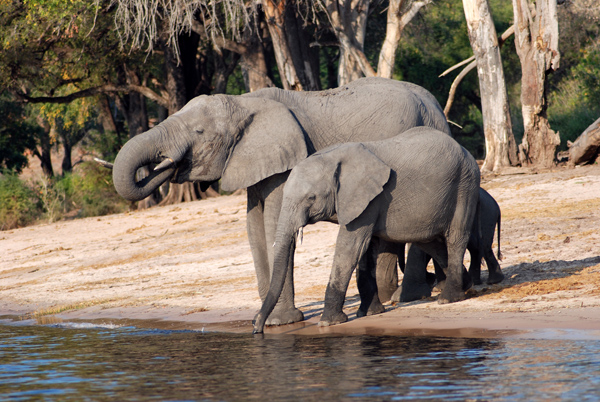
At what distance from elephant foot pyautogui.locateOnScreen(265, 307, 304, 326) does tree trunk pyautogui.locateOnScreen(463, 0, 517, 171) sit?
9166 millimetres

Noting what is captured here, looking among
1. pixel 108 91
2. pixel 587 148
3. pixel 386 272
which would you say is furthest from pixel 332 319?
pixel 108 91

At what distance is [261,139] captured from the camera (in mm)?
8188

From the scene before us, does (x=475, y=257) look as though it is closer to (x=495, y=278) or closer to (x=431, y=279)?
(x=495, y=278)

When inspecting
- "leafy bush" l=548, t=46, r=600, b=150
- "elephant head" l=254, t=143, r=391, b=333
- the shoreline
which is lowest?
the shoreline

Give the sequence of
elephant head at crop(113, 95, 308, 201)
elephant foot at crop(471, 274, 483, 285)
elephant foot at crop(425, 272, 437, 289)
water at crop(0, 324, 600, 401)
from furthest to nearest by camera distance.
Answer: elephant foot at crop(425, 272, 437, 289) → elephant foot at crop(471, 274, 483, 285) → elephant head at crop(113, 95, 308, 201) → water at crop(0, 324, 600, 401)

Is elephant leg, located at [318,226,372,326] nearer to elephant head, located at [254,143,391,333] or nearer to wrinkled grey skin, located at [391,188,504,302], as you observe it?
elephant head, located at [254,143,391,333]

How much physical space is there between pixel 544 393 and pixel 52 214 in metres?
17.5

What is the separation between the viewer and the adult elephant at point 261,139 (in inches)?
319

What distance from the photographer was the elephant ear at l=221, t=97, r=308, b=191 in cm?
809

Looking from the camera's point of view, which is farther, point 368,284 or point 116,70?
point 116,70

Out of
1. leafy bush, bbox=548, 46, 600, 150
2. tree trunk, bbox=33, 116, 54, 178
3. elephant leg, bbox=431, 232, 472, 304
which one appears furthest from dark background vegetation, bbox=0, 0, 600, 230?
elephant leg, bbox=431, 232, 472, 304

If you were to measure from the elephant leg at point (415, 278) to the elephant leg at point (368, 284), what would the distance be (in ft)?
1.78

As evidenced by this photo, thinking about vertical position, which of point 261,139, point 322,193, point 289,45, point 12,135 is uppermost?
point 289,45

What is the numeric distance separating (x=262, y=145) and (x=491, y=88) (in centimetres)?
968
